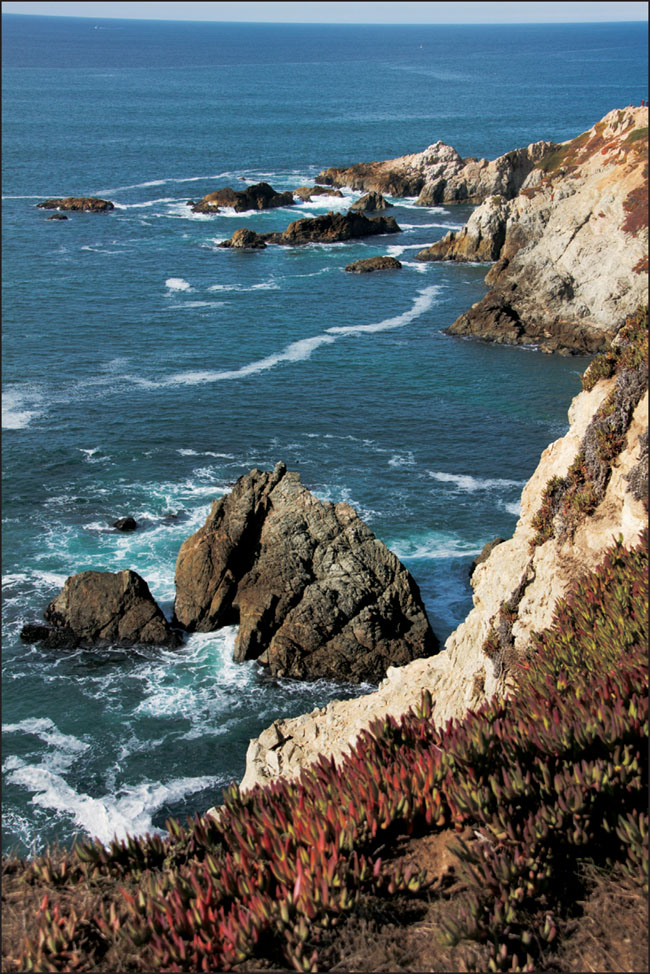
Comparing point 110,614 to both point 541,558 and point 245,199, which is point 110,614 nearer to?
point 541,558

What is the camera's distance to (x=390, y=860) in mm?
8703

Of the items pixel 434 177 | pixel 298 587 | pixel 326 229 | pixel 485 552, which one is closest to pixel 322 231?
pixel 326 229

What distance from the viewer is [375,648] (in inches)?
1226

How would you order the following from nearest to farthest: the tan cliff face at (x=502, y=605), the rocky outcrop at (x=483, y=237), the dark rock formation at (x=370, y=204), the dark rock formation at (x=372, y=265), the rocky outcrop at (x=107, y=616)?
the tan cliff face at (x=502, y=605)
the rocky outcrop at (x=107, y=616)
the dark rock formation at (x=372, y=265)
the rocky outcrop at (x=483, y=237)
the dark rock formation at (x=370, y=204)

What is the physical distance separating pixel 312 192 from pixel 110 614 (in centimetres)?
9573

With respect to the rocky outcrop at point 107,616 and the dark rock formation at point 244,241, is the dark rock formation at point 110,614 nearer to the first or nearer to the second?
the rocky outcrop at point 107,616

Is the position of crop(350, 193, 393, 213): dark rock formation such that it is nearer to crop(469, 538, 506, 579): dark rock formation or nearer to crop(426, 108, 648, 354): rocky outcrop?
crop(426, 108, 648, 354): rocky outcrop

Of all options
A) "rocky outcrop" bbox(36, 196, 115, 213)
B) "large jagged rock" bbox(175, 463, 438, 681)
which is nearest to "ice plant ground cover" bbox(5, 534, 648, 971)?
"large jagged rock" bbox(175, 463, 438, 681)

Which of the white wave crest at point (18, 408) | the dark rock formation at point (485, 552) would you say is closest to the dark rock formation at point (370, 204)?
the white wave crest at point (18, 408)

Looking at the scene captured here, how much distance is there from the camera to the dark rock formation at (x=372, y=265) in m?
85.9

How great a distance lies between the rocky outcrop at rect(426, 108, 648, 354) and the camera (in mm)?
64250

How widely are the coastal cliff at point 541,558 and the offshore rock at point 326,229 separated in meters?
82.1

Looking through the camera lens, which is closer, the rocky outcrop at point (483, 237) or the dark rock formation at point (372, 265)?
the dark rock formation at point (372, 265)

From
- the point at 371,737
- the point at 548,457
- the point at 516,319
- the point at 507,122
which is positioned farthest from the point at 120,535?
the point at 507,122
